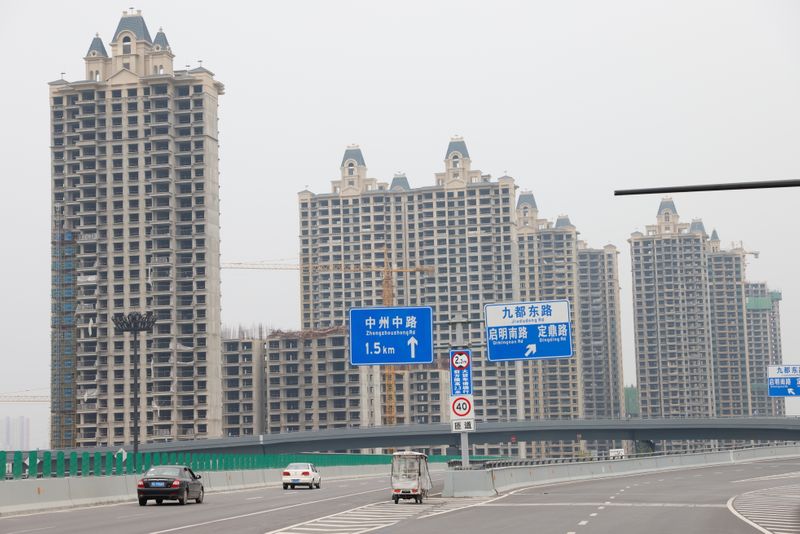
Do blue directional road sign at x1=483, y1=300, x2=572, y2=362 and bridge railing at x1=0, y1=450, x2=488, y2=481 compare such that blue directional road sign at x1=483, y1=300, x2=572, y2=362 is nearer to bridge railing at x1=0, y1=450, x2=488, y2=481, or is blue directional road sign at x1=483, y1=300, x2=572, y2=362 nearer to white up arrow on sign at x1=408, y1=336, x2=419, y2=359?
white up arrow on sign at x1=408, y1=336, x2=419, y2=359

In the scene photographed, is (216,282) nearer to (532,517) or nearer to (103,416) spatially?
(103,416)

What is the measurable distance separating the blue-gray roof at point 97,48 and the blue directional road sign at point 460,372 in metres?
143

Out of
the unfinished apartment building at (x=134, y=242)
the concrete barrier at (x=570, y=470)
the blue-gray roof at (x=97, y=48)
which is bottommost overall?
the concrete barrier at (x=570, y=470)

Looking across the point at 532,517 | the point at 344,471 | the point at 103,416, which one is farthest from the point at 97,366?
the point at 532,517

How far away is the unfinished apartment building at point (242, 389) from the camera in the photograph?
19650 centimetres

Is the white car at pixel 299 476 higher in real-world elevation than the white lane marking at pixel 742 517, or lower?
lower

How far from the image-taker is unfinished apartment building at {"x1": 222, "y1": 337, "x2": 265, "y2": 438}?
196 metres

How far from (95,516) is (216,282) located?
13159cm

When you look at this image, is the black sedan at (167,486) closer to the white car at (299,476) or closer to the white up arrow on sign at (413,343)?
the white up arrow on sign at (413,343)

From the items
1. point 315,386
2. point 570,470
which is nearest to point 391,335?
point 570,470

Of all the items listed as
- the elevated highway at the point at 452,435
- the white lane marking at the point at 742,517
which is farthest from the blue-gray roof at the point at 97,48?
the white lane marking at the point at 742,517

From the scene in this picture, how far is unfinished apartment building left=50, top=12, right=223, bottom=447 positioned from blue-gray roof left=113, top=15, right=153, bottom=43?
21 centimetres

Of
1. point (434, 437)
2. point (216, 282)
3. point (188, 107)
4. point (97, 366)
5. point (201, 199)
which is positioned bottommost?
point (434, 437)

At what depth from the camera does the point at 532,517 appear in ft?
101
